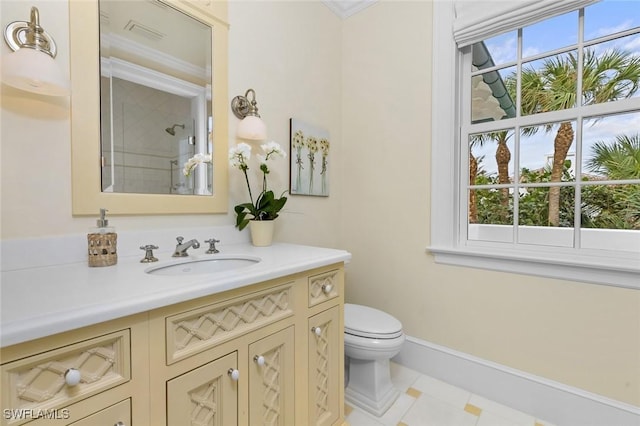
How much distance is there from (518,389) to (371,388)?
77 cm

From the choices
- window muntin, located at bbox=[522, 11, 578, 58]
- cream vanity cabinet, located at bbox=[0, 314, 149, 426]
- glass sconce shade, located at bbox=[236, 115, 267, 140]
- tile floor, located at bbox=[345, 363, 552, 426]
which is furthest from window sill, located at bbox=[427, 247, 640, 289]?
cream vanity cabinet, located at bbox=[0, 314, 149, 426]

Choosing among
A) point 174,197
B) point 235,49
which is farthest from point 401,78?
point 174,197

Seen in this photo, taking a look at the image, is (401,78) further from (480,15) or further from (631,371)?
(631,371)

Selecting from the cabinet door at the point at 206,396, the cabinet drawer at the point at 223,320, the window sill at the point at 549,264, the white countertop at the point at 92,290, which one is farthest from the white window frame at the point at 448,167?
the cabinet door at the point at 206,396

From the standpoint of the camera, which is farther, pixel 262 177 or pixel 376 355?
pixel 262 177

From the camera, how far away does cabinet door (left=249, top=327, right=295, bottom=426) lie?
91 cm

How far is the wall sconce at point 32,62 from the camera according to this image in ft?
2.80

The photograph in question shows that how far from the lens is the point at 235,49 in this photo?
150 cm

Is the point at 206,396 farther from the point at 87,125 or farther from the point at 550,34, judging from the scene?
the point at 550,34

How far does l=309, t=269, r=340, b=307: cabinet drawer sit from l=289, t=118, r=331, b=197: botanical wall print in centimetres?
76

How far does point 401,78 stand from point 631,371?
1.91 meters

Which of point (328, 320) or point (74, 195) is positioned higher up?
point (74, 195)

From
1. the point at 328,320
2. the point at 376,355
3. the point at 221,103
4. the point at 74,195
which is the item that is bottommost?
the point at 376,355

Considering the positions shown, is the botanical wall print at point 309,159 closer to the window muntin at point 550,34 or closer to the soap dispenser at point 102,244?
the soap dispenser at point 102,244
